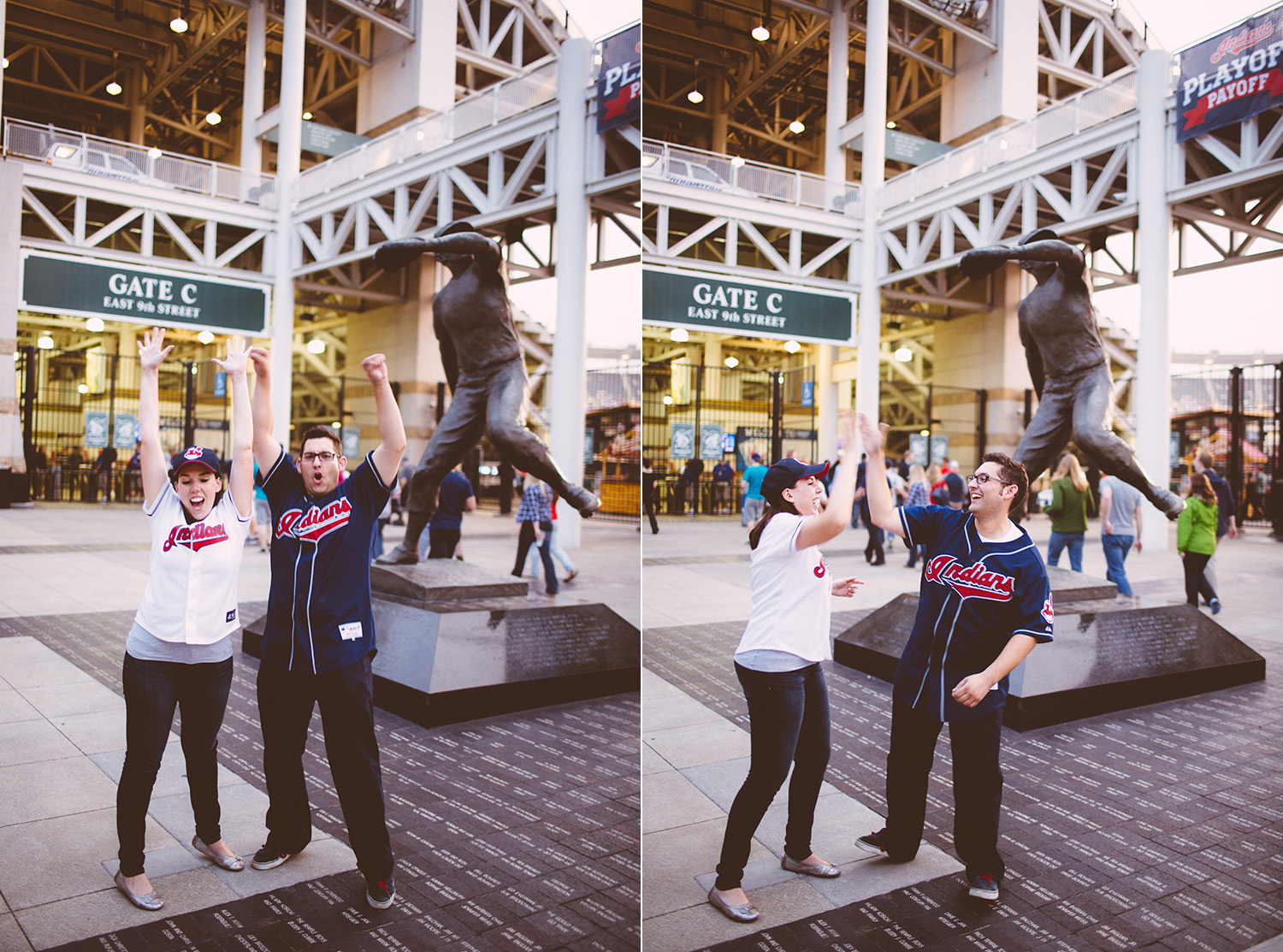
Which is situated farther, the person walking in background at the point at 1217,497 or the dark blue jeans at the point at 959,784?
the person walking in background at the point at 1217,497

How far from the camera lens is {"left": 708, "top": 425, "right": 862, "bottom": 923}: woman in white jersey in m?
2.85

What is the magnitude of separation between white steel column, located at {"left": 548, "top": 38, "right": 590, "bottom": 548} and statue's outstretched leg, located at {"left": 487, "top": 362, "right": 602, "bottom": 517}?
930 millimetres

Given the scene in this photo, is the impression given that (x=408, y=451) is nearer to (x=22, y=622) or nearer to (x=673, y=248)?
(x=673, y=248)

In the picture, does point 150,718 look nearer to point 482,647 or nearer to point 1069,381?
point 482,647

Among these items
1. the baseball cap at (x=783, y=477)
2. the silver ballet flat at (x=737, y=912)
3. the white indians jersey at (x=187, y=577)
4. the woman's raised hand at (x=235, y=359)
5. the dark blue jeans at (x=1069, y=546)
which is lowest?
the silver ballet flat at (x=737, y=912)

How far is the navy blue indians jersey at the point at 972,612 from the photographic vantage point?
2998 mm

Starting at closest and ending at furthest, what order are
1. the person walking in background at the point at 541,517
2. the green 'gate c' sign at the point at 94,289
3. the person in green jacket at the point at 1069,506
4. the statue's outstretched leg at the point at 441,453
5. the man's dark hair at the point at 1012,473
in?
the man's dark hair at the point at 1012,473 → the green 'gate c' sign at the point at 94,289 → the statue's outstretched leg at the point at 441,453 → the person in green jacket at the point at 1069,506 → the person walking in background at the point at 541,517

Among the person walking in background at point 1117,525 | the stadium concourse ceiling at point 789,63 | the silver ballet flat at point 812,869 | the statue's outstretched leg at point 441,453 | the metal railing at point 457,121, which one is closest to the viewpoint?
the silver ballet flat at point 812,869

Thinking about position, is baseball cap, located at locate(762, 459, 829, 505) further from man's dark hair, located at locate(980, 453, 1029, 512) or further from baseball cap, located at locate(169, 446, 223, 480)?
baseball cap, located at locate(169, 446, 223, 480)

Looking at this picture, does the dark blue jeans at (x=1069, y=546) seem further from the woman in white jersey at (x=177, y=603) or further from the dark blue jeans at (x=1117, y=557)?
the woman in white jersey at (x=177, y=603)

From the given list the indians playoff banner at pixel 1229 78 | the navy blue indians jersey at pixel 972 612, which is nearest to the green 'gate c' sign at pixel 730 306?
the indians playoff banner at pixel 1229 78

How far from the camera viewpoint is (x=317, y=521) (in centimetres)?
299

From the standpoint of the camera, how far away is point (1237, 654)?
609 cm

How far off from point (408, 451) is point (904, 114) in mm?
12813
